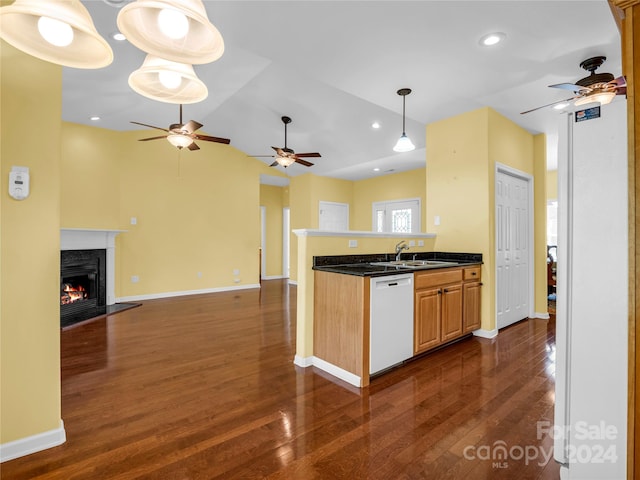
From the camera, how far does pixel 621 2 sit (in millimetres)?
973

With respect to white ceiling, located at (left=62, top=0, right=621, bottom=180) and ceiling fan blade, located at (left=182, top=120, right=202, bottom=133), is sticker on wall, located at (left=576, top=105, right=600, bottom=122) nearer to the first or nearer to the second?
white ceiling, located at (left=62, top=0, right=621, bottom=180)

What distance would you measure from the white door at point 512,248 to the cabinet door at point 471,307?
0.43m

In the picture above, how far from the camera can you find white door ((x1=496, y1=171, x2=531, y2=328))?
4.05 m

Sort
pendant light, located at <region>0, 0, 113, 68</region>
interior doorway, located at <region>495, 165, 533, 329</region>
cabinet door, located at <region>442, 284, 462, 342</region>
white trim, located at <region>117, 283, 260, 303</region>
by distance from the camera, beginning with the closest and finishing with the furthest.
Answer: pendant light, located at <region>0, 0, 113, 68</region>, cabinet door, located at <region>442, 284, 462, 342</region>, interior doorway, located at <region>495, 165, 533, 329</region>, white trim, located at <region>117, 283, 260, 303</region>

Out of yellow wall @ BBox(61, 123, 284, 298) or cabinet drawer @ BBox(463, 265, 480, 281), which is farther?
yellow wall @ BBox(61, 123, 284, 298)

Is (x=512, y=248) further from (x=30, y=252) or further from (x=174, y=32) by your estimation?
(x=30, y=252)

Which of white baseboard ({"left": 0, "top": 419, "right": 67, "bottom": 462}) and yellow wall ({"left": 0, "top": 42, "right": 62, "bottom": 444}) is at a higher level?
yellow wall ({"left": 0, "top": 42, "right": 62, "bottom": 444})

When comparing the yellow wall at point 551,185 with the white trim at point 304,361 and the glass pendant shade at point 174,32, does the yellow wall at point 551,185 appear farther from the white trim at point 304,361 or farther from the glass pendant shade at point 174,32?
the glass pendant shade at point 174,32

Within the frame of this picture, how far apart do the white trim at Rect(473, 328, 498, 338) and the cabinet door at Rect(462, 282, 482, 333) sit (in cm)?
8

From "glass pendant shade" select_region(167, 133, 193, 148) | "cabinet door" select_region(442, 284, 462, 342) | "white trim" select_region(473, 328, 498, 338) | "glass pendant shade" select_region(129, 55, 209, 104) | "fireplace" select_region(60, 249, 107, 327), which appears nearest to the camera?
"glass pendant shade" select_region(129, 55, 209, 104)

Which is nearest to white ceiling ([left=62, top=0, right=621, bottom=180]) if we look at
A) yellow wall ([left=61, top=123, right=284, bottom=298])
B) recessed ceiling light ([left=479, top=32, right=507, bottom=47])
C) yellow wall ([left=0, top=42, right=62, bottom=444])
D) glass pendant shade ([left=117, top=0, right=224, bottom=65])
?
recessed ceiling light ([left=479, top=32, right=507, bottom=47])

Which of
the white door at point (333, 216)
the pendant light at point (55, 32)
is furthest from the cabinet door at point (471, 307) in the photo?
the white door at point (333, 216)

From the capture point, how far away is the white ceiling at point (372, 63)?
242cm

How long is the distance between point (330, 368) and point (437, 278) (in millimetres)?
1358
